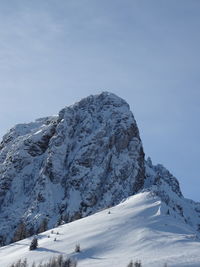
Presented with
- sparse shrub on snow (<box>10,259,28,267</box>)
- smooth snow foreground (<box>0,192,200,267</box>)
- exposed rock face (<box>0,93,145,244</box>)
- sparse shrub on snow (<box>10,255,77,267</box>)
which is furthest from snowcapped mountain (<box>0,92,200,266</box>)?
sparse shrub on snow (<box>10,255,77,267</box>)

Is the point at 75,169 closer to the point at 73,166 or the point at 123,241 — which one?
the point at 73,166

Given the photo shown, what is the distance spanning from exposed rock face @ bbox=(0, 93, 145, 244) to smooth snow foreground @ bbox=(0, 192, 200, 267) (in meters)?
70.3

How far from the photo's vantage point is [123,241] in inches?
2635

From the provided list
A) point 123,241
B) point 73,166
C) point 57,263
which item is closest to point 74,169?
point 73,166

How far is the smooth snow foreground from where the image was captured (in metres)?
58.4

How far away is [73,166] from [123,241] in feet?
346

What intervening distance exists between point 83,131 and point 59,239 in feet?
353

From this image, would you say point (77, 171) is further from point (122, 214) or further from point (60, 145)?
point (122, 214)

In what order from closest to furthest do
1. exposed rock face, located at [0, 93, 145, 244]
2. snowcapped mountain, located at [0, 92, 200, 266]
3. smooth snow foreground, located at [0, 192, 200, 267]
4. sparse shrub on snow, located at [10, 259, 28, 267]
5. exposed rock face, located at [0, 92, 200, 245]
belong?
1. smooth snow foreground, located at [0, 192, 200, 267]
2. sparse shrub on snow, located at [10, 259, 28, 267]
3. snowcapped mountain, located at [0, 92, 200, 266]
4. exposed rock face, located at [0, 92, 200, 245]
5. exposed rock face, located at [0, 93, 145, 244]

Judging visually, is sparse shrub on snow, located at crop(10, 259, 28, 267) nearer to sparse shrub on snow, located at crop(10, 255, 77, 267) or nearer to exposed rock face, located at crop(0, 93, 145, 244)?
sparse shrub on snow, located at crop(10, 255, 77, 267)

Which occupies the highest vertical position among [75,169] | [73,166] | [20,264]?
[73,166]

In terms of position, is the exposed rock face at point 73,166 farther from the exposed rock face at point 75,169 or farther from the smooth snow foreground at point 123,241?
the smooth snow foreground at point 123,241

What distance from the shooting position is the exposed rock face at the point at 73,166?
16038 cm

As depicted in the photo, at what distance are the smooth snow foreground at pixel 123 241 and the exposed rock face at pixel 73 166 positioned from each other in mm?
70331
